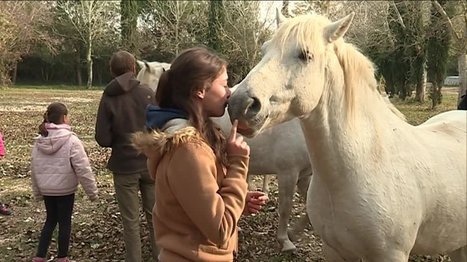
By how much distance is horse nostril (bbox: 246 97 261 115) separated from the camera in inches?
87.1

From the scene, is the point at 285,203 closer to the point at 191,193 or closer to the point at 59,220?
the point at 59,220

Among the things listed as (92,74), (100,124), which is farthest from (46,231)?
(92,74)

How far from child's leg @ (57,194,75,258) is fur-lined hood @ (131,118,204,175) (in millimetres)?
2885

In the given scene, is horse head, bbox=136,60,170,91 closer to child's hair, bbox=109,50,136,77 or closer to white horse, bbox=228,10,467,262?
child's hair, bbox=109,50,136,77

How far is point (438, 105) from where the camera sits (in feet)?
76.9

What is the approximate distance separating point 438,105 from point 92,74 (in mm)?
30859

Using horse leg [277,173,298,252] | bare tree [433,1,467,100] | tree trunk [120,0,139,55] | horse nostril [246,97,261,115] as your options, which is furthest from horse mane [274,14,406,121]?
tree trunk [120,0,139,55]

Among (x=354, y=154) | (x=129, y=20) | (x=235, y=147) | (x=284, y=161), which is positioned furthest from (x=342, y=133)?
(x=129, y=20)

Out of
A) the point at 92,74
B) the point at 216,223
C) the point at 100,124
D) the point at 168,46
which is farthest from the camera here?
the point at 92,74

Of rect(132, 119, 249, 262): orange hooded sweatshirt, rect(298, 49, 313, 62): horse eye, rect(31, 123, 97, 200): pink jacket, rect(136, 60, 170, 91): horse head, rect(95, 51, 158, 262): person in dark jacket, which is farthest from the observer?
rect(136, 60, 170, 91): horse head

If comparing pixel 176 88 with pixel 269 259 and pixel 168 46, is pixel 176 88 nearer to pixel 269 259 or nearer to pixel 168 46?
pixel 269 259

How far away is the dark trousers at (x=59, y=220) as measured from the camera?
4.62 m

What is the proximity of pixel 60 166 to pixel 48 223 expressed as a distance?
1.93ft

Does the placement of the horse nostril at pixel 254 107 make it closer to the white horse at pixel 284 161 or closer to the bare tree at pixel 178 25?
the white horse at pixel 284 161
